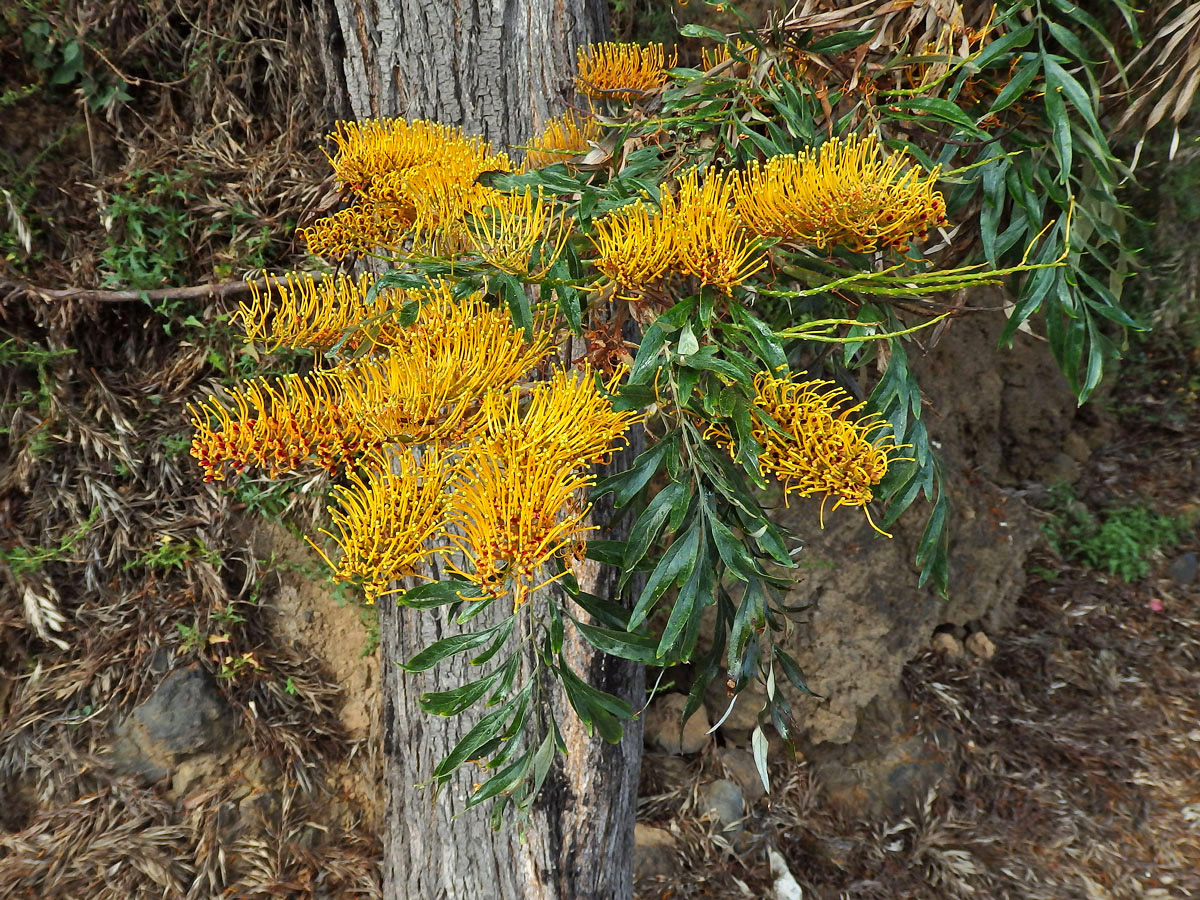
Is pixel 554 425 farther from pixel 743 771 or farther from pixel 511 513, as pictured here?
pixel 743 771

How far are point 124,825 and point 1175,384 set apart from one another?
11.6ft

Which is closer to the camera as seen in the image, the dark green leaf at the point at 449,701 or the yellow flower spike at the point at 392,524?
the yellow flower spike at the point at 392,524

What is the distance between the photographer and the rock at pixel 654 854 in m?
2.05

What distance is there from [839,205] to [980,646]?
2.28m

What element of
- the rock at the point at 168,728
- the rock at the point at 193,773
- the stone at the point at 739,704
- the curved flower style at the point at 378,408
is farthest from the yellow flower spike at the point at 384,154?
the stone at the point at 739,704

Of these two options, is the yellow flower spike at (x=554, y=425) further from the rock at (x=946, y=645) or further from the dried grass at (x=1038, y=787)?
the rock at (x=946, y=645)

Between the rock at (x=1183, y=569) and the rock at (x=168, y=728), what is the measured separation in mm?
2959

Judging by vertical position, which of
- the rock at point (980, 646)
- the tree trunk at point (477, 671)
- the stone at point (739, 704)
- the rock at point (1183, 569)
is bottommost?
the rock at point (980, 646)

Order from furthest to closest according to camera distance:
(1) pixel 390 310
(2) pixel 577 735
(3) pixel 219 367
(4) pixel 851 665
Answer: (4) pixel 851 665 → (3) pixel 219 367 → (2) pixel 577 735 → (1) pixel 390 310

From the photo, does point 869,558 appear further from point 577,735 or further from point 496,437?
point 496,437

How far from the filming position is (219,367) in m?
1.78

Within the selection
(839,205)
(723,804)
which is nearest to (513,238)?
(839,205)

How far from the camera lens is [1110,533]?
2797 mm

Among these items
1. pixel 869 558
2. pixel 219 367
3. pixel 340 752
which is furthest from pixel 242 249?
pixel 869 558
